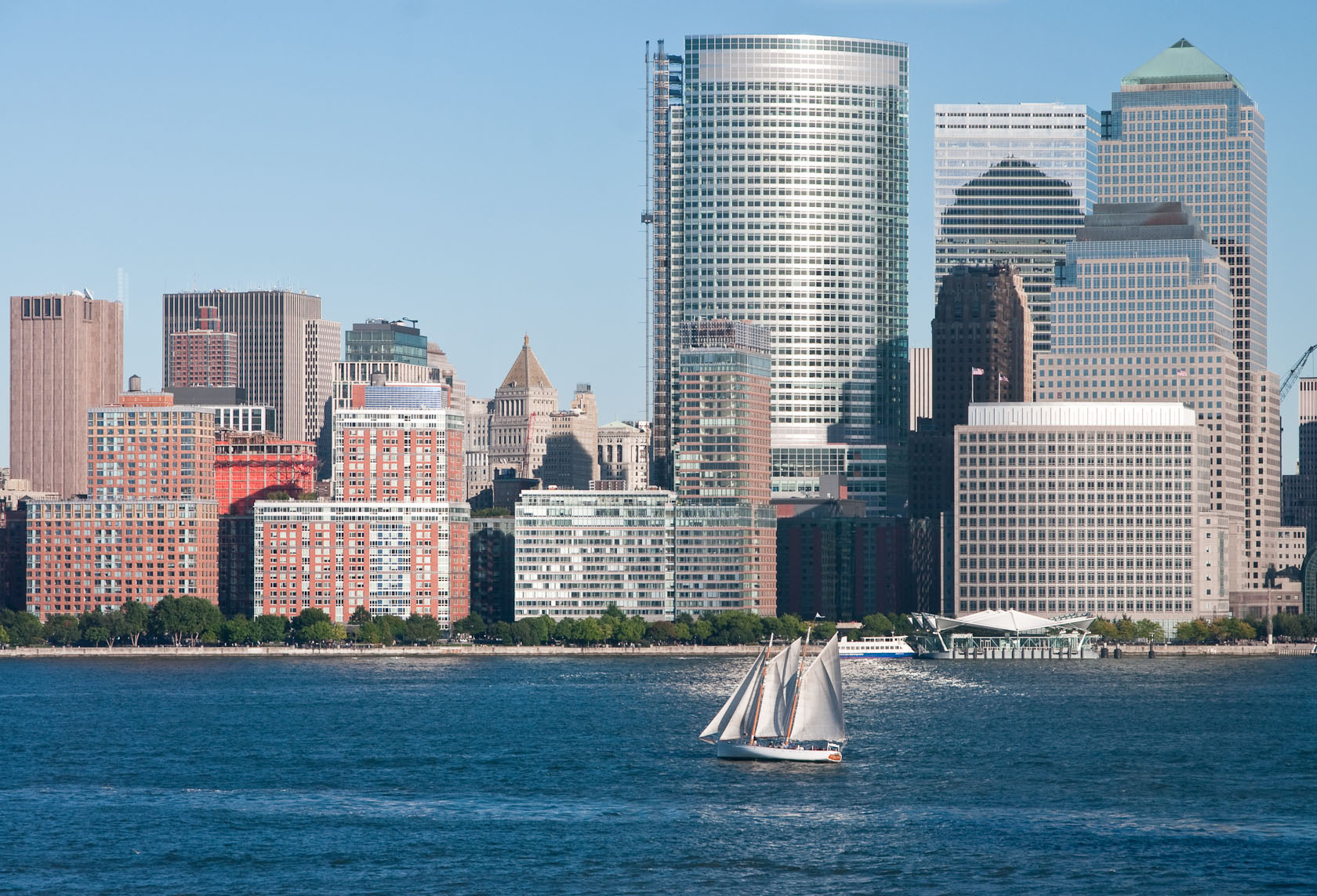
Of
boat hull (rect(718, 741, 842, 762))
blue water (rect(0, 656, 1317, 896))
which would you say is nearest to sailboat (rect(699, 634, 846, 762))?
boat hull (rect(718, 741, 842, 762))

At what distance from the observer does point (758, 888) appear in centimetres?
12062

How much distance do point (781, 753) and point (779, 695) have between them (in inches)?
186

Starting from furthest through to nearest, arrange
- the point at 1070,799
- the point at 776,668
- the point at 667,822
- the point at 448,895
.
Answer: the point at 776,668 → the point at 1070,799 → the point at 667,822 → the point at 448,895

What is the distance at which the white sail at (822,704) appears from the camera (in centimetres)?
16325

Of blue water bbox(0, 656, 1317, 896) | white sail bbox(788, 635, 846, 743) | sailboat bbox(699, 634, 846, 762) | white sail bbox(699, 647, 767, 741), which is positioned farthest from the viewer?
white sail bbox(699, 647, 767, 741)

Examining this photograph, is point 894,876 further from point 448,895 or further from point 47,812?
point 47,812

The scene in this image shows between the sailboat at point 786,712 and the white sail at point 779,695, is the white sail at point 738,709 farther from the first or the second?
the white sail at point 779,695

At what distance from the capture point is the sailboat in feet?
538

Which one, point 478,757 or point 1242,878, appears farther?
point 478,757

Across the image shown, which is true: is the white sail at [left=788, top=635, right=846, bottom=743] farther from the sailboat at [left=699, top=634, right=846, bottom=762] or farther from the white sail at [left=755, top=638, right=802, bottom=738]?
the white sail at [left=755, top=638, right=802, bottom=738]

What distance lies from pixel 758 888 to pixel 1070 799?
35.8m

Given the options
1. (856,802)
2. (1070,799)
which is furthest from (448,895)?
(1070,799)

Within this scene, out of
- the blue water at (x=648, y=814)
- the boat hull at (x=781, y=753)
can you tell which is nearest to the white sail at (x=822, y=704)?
the boat hull at (x=781, y=753)

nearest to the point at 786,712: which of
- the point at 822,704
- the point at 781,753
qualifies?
the point at 822,704
